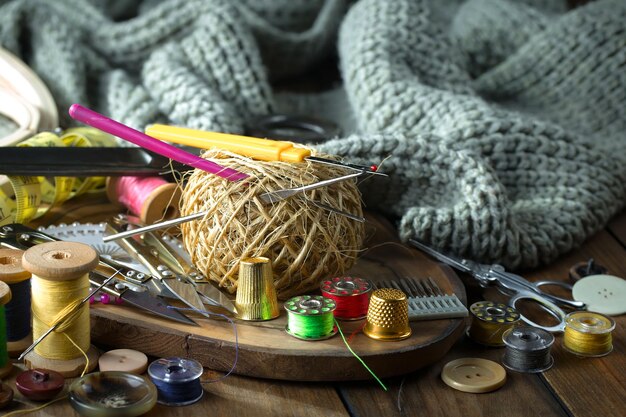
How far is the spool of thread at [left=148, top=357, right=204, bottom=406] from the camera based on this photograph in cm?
86

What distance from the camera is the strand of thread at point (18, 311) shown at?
92 centimetres

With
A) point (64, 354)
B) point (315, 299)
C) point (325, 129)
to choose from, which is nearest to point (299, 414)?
point (315, 299)

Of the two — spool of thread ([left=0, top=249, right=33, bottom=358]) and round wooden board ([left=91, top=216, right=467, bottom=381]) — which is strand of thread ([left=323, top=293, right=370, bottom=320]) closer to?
round wooden board ([left=91, top=216, right=467, bottom=381])

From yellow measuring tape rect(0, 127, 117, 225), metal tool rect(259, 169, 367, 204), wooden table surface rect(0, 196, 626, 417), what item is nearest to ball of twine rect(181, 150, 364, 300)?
metal tool rect(259, 169, 367, 204)

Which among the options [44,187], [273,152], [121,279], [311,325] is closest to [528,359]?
[311,325]

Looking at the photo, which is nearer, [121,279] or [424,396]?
[424,396]

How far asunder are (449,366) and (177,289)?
0.31m

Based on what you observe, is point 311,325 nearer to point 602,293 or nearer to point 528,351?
point 528,351

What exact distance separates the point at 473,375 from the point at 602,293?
0.27 meters

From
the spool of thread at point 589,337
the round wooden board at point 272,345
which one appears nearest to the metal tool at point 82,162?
the round wooden board at point 272,345

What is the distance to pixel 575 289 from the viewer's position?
111 cm

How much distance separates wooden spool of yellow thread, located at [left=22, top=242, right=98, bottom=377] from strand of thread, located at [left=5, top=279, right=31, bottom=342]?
0.03 m

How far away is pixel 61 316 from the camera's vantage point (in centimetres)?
88

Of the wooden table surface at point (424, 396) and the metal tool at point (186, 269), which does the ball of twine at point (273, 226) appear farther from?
the wooden table surface at point (424, 396)
